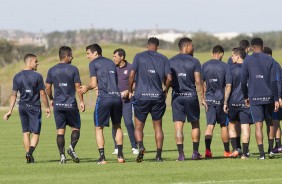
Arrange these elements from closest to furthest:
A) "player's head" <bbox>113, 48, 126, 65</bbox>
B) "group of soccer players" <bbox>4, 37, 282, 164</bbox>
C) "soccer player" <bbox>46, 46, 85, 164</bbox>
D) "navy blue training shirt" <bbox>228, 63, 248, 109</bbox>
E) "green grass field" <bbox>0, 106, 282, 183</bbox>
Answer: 1. "green grass field" <bbox>0, 106, 282, 183</bbox>
2. "group of soccer players" <bbox>4, 37, 282, 164</bbox>
3. "soccer player" <bbox>46, 46, 85, 164</bbox>
4. "navy blue training shirt" <bbox>228, 63, 248, 109</bbox>
5. "player's head" <bbox>113, 48, 126, 65</bbox>

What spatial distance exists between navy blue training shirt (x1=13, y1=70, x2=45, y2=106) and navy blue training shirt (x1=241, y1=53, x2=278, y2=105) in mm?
4309

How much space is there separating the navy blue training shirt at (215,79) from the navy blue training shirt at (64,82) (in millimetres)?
3031

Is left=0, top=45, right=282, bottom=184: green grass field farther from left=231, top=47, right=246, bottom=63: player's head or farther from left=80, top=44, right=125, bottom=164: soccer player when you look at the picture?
left=231, top=47, right=246, bottom=63: player's head

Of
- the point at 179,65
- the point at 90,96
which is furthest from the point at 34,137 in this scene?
the point at 90,96

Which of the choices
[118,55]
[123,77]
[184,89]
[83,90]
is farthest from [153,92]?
[123,77]

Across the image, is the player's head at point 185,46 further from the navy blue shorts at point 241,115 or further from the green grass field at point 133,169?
the green grass field at point 133,169

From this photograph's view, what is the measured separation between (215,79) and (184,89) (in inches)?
52.9

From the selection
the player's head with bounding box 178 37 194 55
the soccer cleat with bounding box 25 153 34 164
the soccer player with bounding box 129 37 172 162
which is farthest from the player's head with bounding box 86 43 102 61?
the soccer cleat with bounding box 25 153 34 164

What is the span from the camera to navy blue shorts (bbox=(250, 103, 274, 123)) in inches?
799

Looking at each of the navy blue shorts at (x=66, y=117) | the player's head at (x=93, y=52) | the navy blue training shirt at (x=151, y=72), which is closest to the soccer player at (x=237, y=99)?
the navy blue training shirt at (x=151, y=72)

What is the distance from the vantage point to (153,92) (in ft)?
66.8

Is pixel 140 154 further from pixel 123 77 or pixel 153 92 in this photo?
pixel 123 77

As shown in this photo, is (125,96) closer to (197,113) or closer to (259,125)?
(197,113)

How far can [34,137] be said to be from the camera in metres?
20.8
